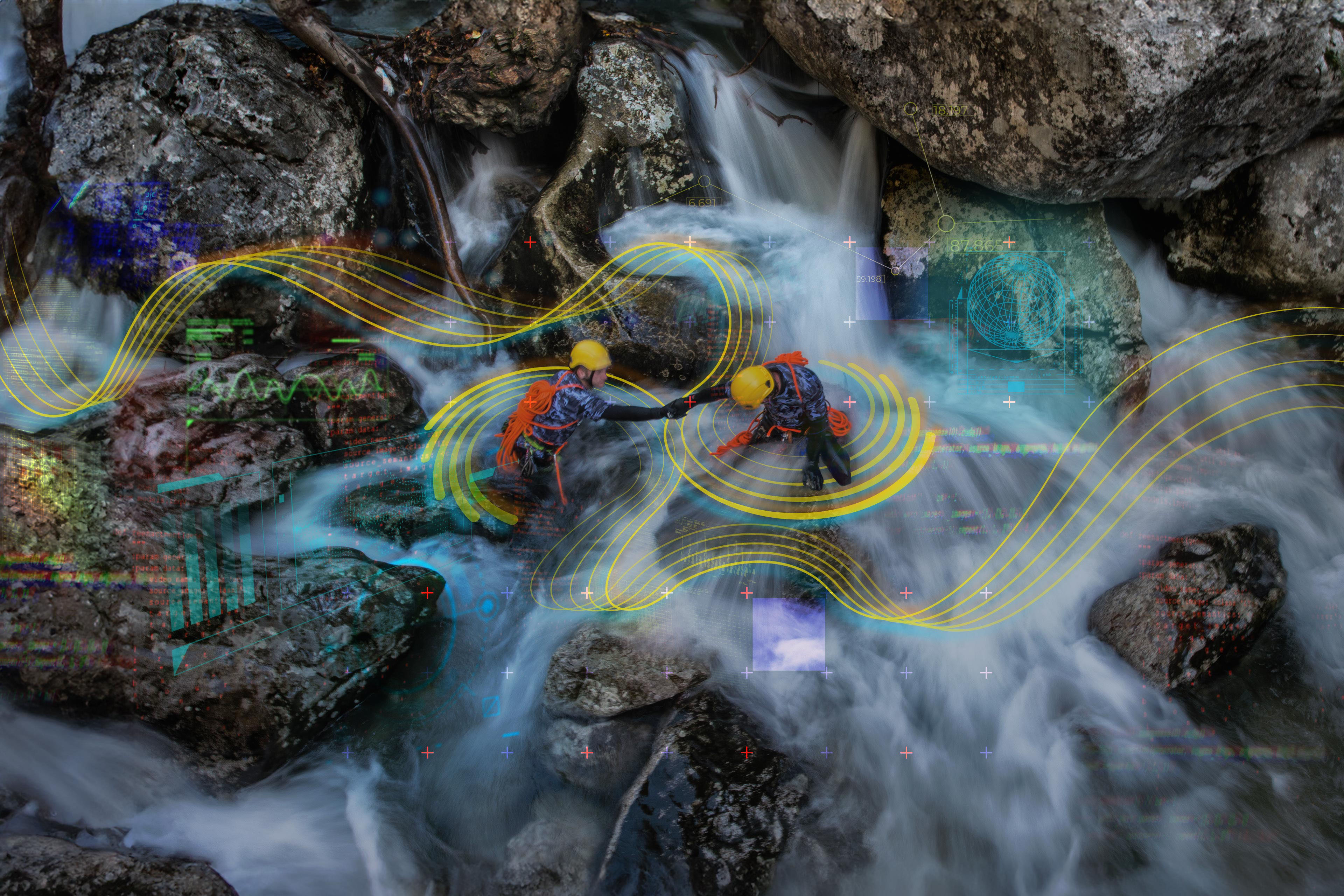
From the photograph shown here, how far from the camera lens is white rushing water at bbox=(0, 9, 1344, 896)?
13.6 ft

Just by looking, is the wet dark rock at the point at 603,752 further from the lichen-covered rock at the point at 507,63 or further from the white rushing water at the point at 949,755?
the lichen-covered rock at the point at 507,63

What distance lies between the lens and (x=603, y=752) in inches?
171

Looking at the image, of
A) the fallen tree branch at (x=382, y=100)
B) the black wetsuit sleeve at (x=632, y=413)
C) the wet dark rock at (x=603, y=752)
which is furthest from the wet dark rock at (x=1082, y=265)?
the wet dark rock at (x=603, y=752)

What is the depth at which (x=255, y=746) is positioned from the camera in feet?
13.8

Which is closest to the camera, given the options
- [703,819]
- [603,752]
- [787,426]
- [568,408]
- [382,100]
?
[703,819]

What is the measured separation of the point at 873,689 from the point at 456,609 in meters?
3.02

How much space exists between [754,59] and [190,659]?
6.40 meters

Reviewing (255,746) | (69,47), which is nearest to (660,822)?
(255,746)

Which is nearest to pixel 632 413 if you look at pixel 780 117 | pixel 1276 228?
pixel 780 117

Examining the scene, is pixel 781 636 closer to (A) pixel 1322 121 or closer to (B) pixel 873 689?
(B) pixel 873 689

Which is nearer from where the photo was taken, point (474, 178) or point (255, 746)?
point (255, 746)

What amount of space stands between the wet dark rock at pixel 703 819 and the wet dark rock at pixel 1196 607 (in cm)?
245

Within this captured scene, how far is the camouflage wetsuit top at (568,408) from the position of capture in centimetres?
485
